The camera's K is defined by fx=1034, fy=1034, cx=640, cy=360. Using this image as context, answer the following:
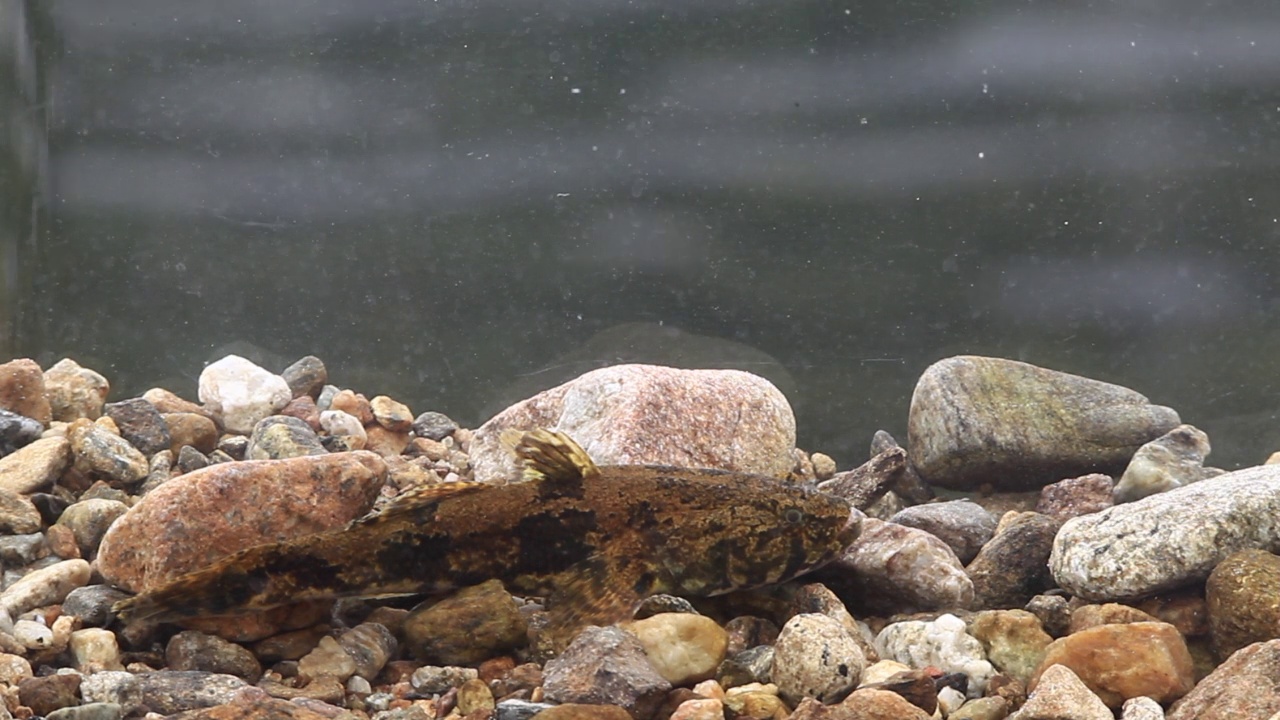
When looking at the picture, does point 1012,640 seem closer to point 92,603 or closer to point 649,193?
point 92,603

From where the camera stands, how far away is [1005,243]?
7.18 meters

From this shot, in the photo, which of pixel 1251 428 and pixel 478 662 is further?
pixel 1251 428

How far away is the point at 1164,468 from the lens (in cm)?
474

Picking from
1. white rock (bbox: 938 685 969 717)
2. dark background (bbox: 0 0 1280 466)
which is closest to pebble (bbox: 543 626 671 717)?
white rock (bbox: 938 685 969 717)

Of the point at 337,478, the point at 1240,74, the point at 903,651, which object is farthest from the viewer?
the point at 1240,74

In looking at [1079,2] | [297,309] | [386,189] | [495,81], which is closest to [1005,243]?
[1079,2]

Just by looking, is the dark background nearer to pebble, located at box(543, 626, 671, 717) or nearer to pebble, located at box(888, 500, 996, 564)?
pebble, located at box(888, 500, 996, 564)

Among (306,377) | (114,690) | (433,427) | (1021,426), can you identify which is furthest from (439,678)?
(306,377)

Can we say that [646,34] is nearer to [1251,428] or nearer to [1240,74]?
[1240,74]

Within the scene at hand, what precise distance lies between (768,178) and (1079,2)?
2406mm

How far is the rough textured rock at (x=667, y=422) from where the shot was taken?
15.3 feet

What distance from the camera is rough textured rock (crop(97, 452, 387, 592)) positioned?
3396 mm

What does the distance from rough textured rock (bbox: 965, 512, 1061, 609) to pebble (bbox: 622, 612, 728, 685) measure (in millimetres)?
1135

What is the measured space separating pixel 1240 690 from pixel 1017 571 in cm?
119
